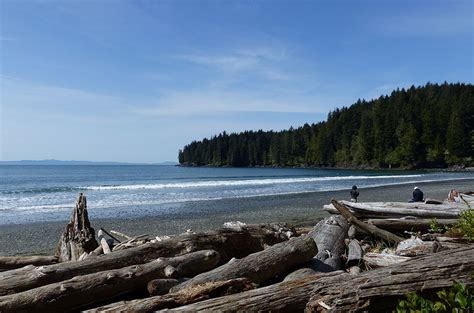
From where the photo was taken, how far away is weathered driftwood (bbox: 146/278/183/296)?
5.13 m

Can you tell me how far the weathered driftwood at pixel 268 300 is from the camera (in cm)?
434

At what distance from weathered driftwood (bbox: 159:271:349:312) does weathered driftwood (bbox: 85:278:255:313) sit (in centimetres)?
23

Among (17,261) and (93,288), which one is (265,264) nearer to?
(93,288)

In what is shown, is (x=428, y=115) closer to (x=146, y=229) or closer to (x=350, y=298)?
(x=146, y=229)

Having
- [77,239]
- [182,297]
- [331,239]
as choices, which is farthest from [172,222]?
[182,297]

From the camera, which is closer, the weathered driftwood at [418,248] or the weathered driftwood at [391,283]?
the weathered driftwood at [391,283]

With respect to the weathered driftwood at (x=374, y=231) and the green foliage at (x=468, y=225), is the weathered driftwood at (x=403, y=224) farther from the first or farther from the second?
the green foliage at (x=468, y=225)

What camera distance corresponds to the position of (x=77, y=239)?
814 centimetres

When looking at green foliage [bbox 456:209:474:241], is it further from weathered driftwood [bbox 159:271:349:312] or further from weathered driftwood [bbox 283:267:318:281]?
weathered driftwood [bbox 159:271:349:312]

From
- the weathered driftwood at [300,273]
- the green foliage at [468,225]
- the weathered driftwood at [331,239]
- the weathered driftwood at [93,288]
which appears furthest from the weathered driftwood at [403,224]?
the weathered driftwood at [93,288]

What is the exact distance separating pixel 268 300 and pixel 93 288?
2.10 m

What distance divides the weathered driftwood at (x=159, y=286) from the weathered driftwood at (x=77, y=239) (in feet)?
10.7

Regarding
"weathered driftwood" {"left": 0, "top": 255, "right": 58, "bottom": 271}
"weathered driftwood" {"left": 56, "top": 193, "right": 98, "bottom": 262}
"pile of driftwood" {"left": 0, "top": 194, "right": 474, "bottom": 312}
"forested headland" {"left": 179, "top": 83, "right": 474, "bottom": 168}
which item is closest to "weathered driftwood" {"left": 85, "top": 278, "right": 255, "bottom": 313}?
"pile of driftwood" {"left": 0, "top": 194, "right": 474, "bottom": 312}

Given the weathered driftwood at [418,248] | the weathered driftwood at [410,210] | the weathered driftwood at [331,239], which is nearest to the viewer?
the weathered driftwood at [418,248]
